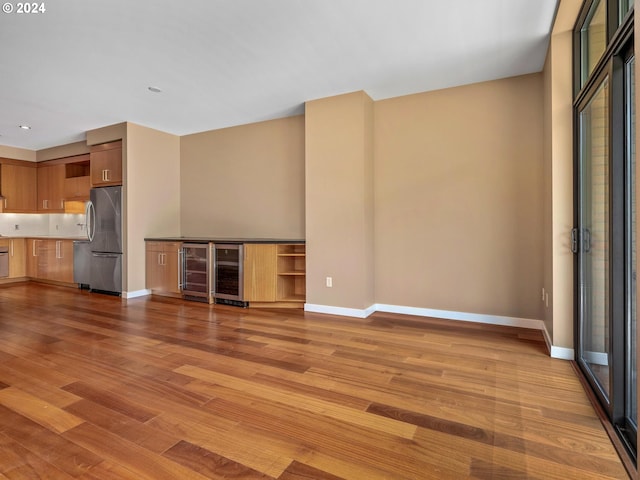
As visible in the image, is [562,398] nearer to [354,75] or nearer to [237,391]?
[237,391]

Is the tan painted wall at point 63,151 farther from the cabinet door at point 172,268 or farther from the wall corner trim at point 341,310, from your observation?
the wall corner trim at point 341,310

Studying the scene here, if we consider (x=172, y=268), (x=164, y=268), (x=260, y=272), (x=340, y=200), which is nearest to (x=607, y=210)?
(x=340, y=200)

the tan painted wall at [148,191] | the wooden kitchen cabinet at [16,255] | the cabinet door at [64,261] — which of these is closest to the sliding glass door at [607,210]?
the tan painted wall at [148,191]

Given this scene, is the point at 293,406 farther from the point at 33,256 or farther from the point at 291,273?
the point at 33,256

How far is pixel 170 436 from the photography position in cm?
179

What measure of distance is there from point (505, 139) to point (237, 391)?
350cm

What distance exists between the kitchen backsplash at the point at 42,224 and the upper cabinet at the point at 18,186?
448 millimetres

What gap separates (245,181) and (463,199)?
10.2ft

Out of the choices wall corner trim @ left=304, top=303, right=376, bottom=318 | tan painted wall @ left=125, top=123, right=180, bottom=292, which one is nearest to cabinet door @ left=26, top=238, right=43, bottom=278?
tan painted wall @ left=125, top=123, right=180, bottom=292

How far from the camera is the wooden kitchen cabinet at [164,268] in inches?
204

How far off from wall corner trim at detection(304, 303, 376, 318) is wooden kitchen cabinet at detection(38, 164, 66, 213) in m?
5.37

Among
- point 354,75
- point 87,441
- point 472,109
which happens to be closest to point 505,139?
point 472,109

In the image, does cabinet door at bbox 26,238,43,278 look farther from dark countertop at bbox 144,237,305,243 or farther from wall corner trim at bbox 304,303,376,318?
wall corner trim at bbox 304,303,376,318

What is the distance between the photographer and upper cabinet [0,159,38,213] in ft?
21.5
